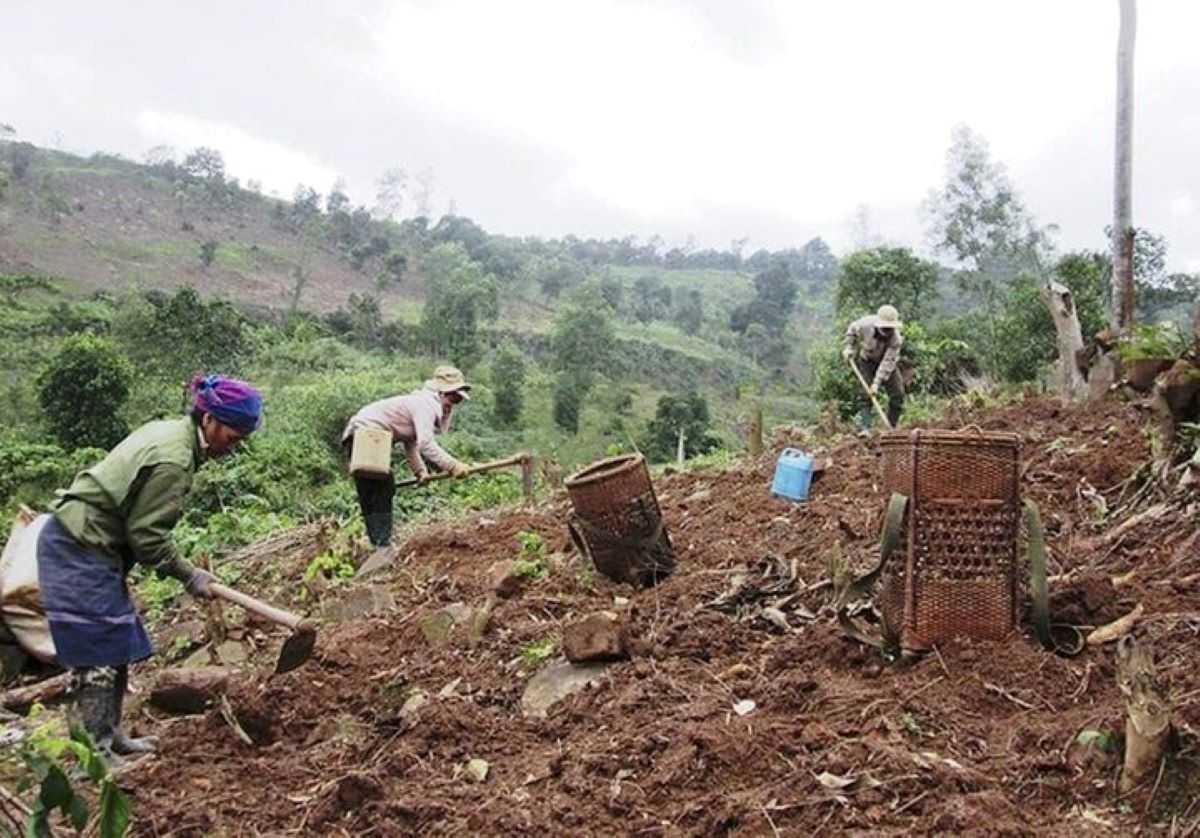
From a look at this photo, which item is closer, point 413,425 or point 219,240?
point 413,425

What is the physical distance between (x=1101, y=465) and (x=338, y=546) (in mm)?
4908

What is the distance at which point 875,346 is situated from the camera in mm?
9219

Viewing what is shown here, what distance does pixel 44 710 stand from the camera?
4750 millimetres

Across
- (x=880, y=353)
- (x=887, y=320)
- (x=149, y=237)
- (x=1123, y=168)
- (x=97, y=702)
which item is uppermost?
(x=149, y=237)

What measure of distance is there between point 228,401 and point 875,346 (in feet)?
22.1

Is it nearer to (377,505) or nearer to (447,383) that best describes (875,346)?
(447,383)

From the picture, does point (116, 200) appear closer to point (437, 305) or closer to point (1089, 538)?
point (437, 305)

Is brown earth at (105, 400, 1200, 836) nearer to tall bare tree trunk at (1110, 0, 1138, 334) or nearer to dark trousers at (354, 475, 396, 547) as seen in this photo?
dark trousers at (354, 475, 396, 547)

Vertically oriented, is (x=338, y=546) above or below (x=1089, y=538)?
below

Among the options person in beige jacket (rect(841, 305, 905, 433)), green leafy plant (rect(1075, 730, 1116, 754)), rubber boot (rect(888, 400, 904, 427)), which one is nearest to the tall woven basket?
green leafy plant (rect(1075, 730, 1116, 754))

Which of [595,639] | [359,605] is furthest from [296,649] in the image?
[359,605]

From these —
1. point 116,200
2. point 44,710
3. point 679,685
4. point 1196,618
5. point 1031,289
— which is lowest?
point 44,710

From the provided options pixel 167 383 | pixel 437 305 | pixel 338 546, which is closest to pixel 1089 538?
pixel 338 546

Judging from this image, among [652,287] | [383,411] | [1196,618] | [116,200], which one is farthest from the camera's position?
[652,287]
